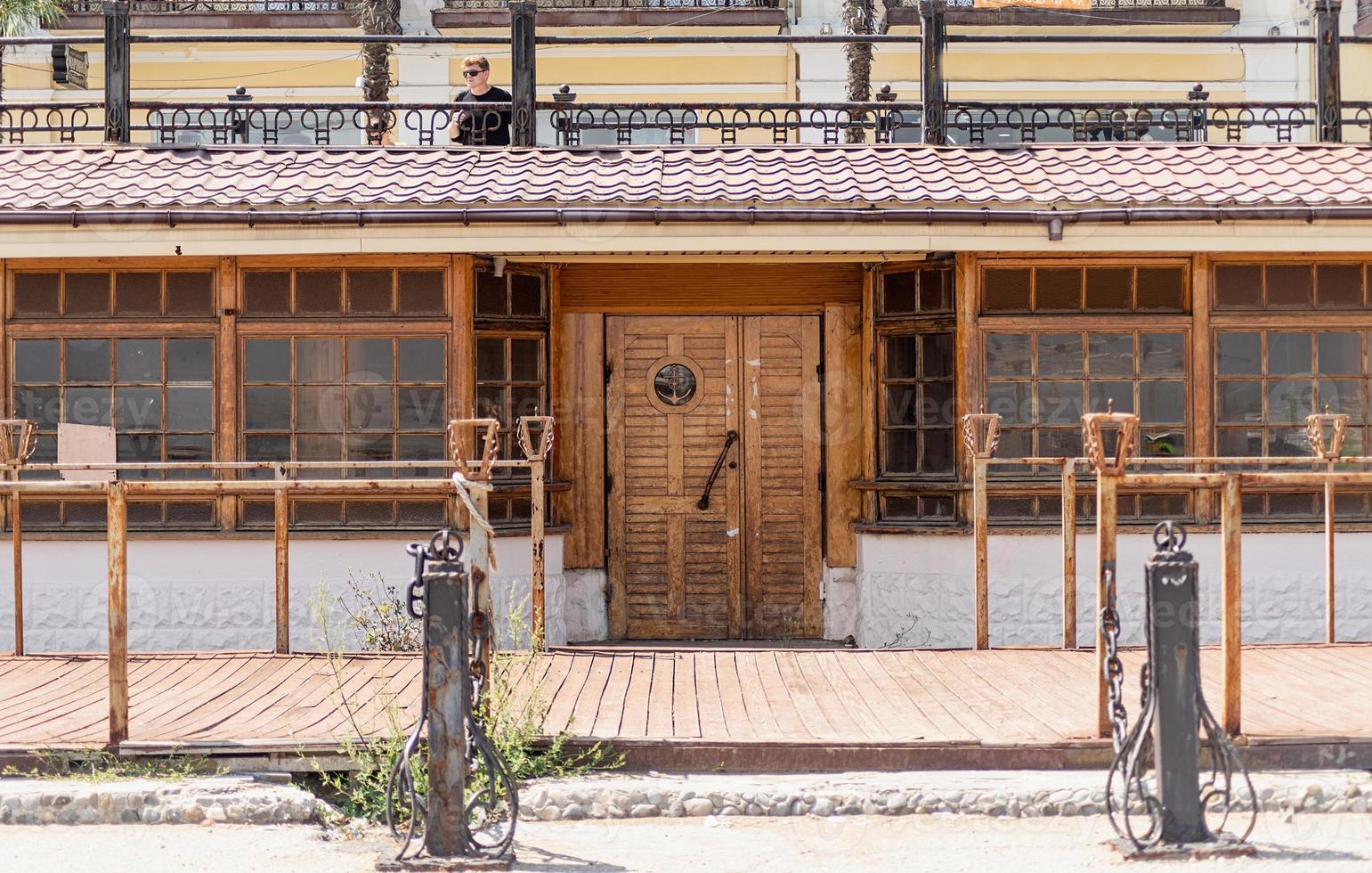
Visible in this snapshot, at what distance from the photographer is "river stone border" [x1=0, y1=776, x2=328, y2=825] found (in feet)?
19.2

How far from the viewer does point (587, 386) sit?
11.0m

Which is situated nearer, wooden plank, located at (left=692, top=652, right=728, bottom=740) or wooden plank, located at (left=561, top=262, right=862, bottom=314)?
wooden plank, located at (left=692, top=652, right=728, bottom=740)

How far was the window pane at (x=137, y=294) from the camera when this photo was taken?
395 inches

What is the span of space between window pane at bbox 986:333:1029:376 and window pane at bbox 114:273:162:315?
19.1ft

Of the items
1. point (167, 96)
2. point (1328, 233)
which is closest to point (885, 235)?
point (1328, 233)

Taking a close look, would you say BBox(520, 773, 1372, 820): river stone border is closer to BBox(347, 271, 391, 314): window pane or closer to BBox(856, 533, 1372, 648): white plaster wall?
BBox(856, 533, 1372, 648): white plaster wall

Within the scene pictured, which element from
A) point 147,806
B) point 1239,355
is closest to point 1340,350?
point 1239,355

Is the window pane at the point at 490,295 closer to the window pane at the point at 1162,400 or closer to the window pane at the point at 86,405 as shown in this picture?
the window pane at the point at 86,405

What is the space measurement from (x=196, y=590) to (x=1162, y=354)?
6.93 meters

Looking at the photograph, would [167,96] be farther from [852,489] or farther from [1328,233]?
[1328,233]

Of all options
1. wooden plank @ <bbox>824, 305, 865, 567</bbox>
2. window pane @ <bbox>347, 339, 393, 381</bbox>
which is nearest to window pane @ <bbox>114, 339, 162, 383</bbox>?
window pane @ <bbox>347, 339, 393, 381</bbox>

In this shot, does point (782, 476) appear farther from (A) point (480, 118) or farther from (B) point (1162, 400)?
(A) point (480, 118)

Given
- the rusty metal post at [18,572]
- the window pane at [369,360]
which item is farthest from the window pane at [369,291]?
the rusty metal post at [18,572]

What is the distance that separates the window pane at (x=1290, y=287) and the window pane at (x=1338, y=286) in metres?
0.06
